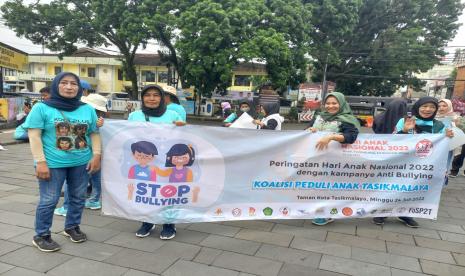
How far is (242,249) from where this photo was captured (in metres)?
3.24

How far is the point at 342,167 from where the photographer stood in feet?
12.0

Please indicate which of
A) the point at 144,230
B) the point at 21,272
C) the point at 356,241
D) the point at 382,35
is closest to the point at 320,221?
the point at 356,241

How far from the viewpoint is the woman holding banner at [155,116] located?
3.34 m

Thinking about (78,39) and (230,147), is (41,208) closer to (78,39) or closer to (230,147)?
(230,147)

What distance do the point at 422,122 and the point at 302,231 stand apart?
75.1 inches

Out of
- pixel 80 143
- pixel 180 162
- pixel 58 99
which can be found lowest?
pixel 180 162

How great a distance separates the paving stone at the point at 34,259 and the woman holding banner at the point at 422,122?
3621 millimetres

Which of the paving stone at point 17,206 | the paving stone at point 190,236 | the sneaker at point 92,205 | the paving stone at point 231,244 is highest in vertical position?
the paving stone at point 231,244

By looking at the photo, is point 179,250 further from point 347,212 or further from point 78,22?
point 78,22

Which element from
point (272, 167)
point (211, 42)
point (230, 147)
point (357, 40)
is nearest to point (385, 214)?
point (272, 167)

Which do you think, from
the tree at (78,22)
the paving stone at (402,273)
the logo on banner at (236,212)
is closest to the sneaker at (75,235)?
the logo on banner at (236,212)

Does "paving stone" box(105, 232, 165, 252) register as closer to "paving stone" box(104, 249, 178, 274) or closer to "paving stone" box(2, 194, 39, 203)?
"paving stone" box(104, 249, 178, 274)

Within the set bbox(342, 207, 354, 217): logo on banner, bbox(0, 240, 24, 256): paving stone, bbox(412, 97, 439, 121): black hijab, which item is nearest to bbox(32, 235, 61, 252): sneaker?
bbox(0, 240, 24, 256): paving stone

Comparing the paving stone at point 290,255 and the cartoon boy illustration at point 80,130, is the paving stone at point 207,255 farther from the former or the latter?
the cartoon boy illustration at point 80,130
